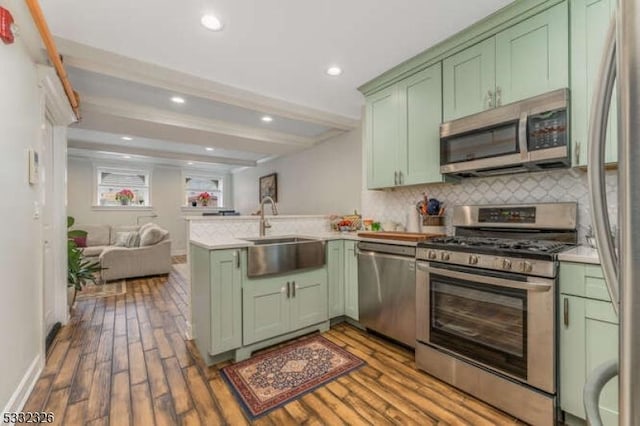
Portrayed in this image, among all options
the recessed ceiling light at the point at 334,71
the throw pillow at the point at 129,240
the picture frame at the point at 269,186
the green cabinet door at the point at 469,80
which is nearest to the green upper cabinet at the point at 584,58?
the green cabinet door at the point at 469,80

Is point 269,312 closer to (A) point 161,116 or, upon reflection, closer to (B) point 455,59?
(B) point 455,59

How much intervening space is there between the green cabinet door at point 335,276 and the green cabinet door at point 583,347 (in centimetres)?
175

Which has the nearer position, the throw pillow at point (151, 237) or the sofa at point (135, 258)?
the sofa at point (135, 258)

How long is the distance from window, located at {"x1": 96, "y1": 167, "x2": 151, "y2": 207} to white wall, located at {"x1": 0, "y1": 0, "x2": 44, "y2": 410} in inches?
218

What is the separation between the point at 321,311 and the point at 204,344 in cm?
105

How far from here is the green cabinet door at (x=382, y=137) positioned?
8.97 feet

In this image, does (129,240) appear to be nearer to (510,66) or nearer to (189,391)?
(189,391)

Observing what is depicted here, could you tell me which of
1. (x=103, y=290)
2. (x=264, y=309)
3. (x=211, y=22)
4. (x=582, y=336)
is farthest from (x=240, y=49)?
(x=103, y=290)

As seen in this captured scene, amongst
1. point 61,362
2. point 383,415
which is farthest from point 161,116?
point 383,415

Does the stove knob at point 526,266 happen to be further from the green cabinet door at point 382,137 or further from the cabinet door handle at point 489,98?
the green cabinet door at point 382,137

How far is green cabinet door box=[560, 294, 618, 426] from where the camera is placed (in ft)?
4.56

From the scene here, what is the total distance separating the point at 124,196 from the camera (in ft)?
22.7

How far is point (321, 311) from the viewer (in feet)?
8.95

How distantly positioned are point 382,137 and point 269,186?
13.1 feet
